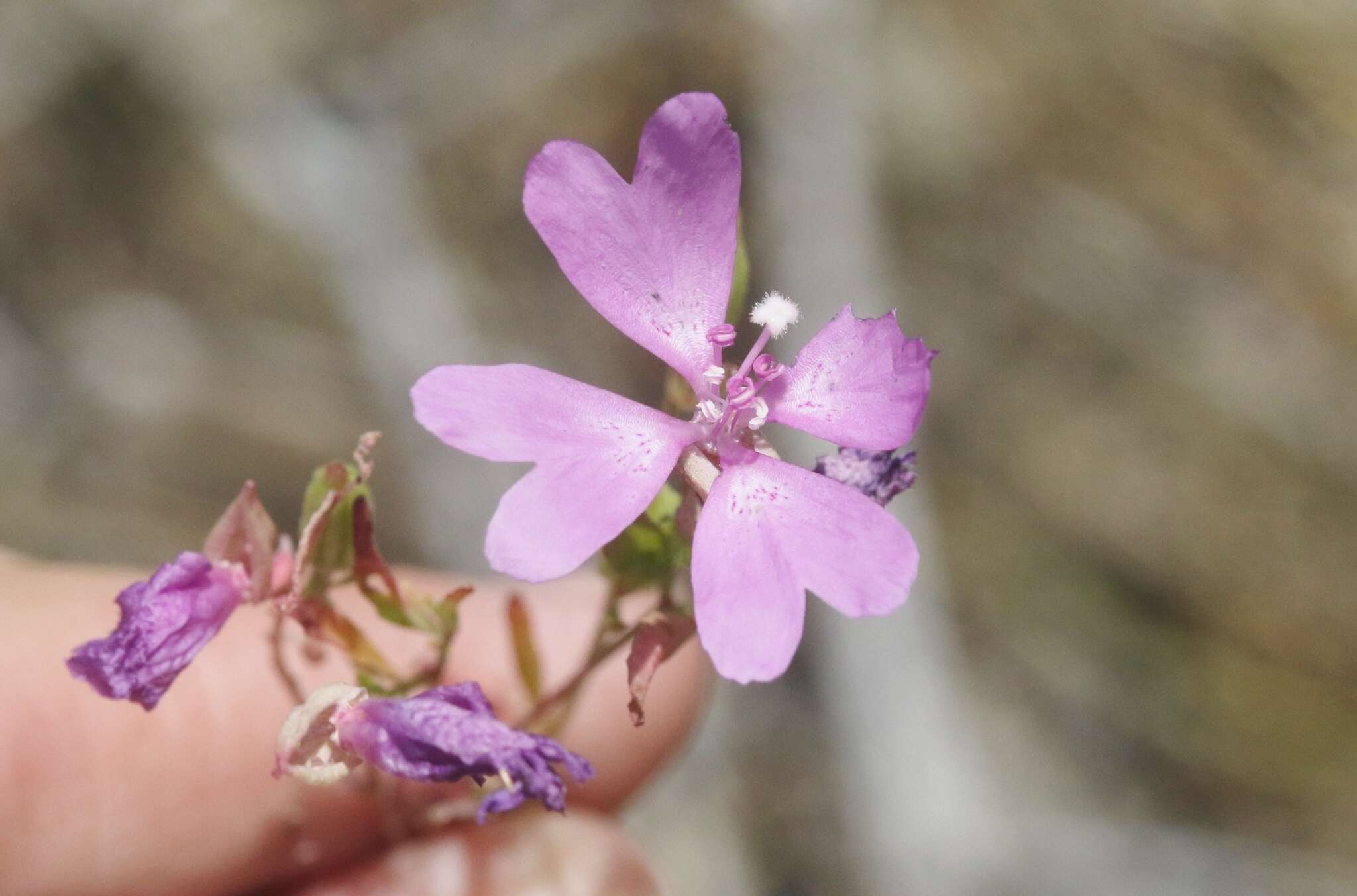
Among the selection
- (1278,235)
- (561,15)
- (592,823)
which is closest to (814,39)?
(561,15)

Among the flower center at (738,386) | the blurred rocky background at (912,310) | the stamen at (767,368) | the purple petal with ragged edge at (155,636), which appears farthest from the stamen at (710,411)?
the blurred rocky background at (912,310)

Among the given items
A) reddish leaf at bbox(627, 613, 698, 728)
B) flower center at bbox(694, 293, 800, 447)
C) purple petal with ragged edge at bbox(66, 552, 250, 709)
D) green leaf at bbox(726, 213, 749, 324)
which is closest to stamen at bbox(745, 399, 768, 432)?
flower center at bbox(694, 293, 800, 447)

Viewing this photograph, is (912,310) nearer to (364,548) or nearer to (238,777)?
(238,777)

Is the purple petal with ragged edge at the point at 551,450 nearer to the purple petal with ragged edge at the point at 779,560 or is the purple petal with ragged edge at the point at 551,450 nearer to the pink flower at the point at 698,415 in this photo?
the pink flower at the point at 698,415

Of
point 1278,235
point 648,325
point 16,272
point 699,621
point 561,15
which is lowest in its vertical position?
point 16,272

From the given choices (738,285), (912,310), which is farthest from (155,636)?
(912,310)

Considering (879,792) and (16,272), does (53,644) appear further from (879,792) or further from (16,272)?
(16,272)
